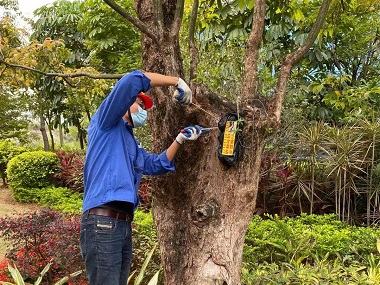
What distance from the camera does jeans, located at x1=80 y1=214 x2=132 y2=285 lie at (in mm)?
2268

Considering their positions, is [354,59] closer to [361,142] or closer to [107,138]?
[361,142]

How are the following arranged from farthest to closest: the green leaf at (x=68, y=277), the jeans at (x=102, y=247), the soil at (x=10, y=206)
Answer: the soil at (x=10, y=206) < the green leaf at (x=68, y=277) < the jeans at (x=102, y=247)

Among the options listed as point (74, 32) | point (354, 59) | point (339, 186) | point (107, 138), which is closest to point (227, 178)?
point (107, 138)

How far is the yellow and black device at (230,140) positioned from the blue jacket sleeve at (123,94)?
579mm

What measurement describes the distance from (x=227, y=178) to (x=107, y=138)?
788 millimetres

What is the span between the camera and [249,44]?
2.73 meters

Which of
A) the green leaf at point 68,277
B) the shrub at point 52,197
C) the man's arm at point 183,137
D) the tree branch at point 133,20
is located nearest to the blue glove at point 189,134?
the man's arm at point 183,137

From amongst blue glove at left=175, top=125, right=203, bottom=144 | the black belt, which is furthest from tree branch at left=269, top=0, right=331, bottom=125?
the black belt

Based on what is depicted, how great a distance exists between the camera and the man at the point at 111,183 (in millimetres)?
2209

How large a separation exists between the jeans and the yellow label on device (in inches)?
29.6

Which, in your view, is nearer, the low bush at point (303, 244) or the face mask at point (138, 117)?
the face mask at point (138, 117)

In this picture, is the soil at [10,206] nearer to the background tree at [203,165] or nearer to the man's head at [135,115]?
the background tree at [203,165]

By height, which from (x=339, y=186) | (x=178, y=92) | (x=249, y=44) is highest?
(x=249, y=44)

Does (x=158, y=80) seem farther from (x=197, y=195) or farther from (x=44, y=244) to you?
(x=44, y=244)
